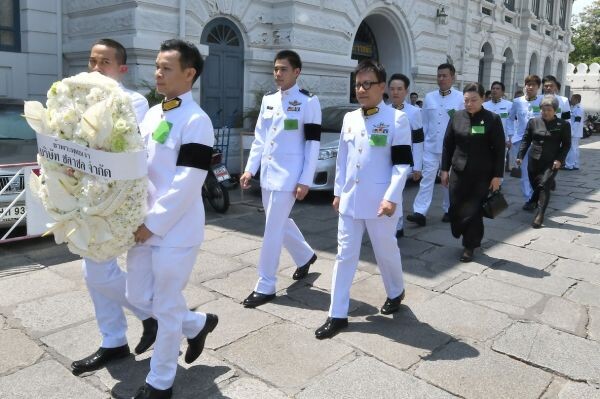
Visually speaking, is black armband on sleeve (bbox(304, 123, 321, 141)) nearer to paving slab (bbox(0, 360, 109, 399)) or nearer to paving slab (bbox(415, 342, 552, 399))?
paving slab (bbox(415, 342, 552, 399))

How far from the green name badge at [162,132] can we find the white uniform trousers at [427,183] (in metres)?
4.84

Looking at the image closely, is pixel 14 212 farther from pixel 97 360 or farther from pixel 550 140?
pixel 550 140

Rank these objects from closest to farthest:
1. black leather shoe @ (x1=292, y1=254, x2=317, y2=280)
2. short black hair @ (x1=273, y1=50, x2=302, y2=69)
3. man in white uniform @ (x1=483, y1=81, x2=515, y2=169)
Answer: short black hair @ (x1=273, y1=50, x2=302, y2=69), black leather shoe @ (x1=292, y1=254, x2=317, y2=280), man in white uniform @ (x1=483, y1=81, x2=515, y2=169)

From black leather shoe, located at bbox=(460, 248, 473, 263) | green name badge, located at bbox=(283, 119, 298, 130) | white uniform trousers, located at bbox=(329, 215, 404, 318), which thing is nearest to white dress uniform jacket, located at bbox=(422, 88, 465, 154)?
black leather shoe, located at bbox=(460, 248, 473, 263)

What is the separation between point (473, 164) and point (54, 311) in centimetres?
406

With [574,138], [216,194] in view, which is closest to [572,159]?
[574,138]

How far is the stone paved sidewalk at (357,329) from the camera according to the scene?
3180mm

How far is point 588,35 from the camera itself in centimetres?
4191

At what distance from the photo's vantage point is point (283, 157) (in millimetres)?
4410

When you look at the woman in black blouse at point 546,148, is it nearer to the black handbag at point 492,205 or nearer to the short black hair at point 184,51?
the black handbag at point 492,205

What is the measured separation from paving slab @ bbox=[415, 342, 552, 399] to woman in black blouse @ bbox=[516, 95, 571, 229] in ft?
14.4

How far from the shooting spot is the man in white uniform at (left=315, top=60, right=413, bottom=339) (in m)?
3.81

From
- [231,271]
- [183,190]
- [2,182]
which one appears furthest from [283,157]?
[2,182]

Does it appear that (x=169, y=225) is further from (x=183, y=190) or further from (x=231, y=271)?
(x=231, y=271)
